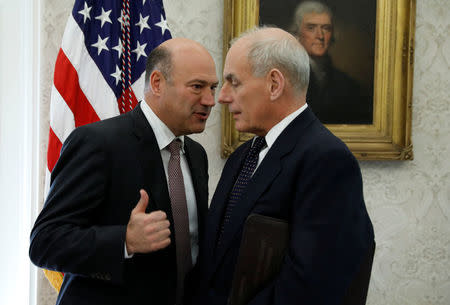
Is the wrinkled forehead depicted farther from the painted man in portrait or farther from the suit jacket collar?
the suit jacket collar

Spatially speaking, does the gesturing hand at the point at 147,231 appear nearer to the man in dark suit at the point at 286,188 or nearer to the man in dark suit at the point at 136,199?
the man in dark suit at the point at 136,199

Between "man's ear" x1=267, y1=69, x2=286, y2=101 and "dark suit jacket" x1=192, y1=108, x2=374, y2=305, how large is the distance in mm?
186

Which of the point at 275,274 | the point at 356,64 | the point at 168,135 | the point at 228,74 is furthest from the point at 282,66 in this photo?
the point at 356,64

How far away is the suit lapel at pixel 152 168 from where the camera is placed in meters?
1.85

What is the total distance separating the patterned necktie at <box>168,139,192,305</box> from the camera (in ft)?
6.28

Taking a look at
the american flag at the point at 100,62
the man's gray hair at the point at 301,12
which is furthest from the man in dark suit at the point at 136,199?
the man's gray hair at the point at 301,12

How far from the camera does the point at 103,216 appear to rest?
1.80 meters

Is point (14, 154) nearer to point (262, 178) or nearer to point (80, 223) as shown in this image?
point (80, 223)

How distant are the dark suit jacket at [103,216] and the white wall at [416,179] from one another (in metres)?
1.32

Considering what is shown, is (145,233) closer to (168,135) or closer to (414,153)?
(168,135)

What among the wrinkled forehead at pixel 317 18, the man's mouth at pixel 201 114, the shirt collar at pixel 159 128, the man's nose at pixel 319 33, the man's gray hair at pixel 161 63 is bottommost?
the shirt collar at pixel 159 128

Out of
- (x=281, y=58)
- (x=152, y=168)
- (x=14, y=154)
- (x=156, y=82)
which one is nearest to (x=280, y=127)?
(x=281, y=58)

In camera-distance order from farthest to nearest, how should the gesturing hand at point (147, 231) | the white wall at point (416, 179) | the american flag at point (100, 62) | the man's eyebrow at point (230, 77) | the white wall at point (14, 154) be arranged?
the white wall at point (416, 179), the white wall at point (14, 154), the american flag at point (100, 62), the man's eyebrow at point (230, 77), the gesturing hand at point (147, 231)

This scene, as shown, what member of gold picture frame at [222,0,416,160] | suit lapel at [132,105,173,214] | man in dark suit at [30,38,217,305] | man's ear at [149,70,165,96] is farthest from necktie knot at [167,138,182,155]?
gold picture frame at [222,0,416,160]
